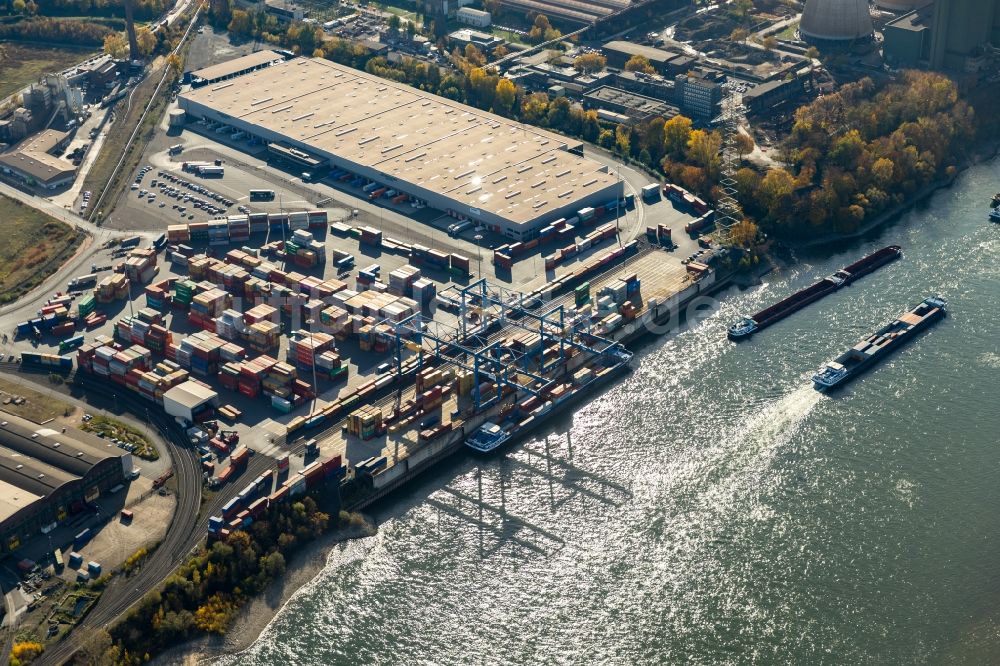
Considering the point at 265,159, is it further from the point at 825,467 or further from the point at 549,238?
the point at 825,467

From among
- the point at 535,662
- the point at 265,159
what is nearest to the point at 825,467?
the point at 535,662

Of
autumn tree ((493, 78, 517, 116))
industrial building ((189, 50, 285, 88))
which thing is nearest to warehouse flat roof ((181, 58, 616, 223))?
industrial building ((189, 50, 285, 88))

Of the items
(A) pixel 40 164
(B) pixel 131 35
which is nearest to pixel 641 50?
(B) pixel 131 35

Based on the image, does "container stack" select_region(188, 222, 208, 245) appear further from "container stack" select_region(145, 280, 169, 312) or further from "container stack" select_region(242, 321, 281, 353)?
"container stack" select_region(242, 321, 281, 353)

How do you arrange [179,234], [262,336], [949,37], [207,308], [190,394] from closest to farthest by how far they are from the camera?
[190,394] → [262,336] → [207,308] → [179,234] → [949,37]

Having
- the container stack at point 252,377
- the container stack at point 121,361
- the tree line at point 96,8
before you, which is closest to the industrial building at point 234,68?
the tree line at point 96,8

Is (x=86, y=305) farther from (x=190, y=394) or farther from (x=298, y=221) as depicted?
(x=298, y=221)
